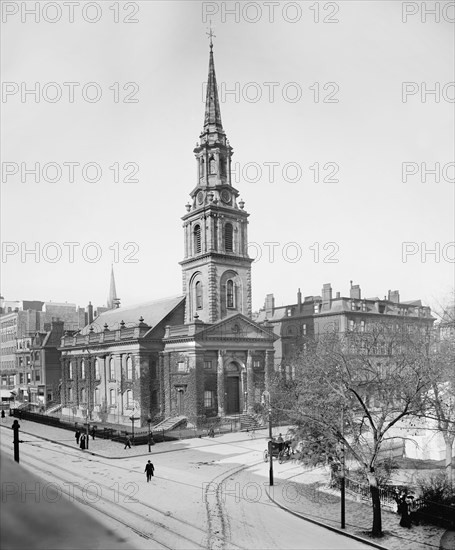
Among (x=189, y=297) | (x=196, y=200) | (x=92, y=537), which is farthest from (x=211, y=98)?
(x=92, y=537)

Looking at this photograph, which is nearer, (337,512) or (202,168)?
(337,512)

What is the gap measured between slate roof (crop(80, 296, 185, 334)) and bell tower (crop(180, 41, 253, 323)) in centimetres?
269

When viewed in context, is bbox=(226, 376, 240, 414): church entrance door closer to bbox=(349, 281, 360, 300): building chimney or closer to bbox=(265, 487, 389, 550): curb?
bbox=(265, 487, 389, 550): curb

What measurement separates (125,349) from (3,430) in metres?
14.1

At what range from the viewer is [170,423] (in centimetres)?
4991

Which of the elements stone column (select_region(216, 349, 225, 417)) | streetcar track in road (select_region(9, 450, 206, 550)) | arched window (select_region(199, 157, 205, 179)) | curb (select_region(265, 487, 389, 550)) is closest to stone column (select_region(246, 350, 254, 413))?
stone column (select_region(216, 349, 225, 417))

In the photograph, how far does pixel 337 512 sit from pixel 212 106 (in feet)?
149

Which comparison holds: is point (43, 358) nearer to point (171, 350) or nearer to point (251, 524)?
point (171, 350)

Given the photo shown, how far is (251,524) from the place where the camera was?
21.4m

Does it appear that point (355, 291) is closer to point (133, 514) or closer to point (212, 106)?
point (212, 106)

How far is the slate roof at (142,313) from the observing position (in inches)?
2272

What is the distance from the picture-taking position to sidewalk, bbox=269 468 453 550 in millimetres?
19562

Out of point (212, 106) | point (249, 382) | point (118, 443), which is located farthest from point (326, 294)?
point (118, 443)

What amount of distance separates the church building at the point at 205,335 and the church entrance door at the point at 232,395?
0.32 feet
